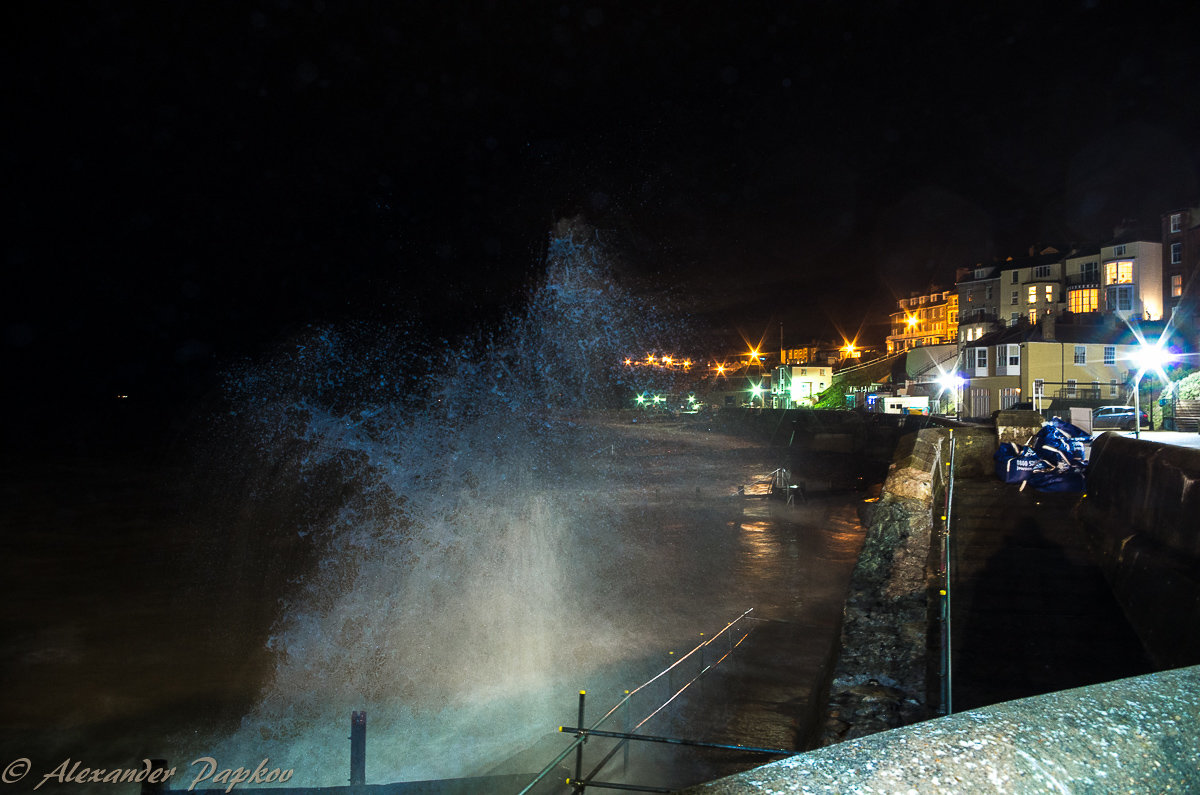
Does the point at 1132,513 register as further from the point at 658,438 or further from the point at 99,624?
the point at 658,438

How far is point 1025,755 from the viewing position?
4.72ft

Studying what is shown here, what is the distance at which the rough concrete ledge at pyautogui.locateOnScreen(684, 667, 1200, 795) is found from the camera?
1.39 m

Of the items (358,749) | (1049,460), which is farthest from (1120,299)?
(358,749)

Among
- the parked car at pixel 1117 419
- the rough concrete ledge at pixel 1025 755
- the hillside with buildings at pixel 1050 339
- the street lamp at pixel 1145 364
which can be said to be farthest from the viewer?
the hillside with buildings at pixel 1050 339

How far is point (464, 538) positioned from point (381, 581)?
6.01m

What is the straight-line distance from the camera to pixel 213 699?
35.4 ft

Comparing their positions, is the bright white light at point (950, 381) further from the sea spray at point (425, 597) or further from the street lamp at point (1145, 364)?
the street lamp at point (1145, 364)

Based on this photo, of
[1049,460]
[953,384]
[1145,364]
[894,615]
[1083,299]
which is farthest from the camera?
[1083,299]

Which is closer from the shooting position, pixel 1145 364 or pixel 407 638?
pixel 1145 364

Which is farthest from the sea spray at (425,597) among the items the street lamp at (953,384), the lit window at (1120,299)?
the lit window at (1120,299)

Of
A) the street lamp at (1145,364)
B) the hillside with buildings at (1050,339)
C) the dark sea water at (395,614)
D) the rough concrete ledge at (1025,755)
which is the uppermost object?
the hillside with buildings at (1050,339)

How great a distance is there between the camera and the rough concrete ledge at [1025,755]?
4.55ft

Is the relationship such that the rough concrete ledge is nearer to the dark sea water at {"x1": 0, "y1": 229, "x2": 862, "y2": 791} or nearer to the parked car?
the dark sea water at {"x1": 0, "y1": 229, "x2": 862, "y2": 791}

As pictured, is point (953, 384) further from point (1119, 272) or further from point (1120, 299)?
point (1119, 272)
